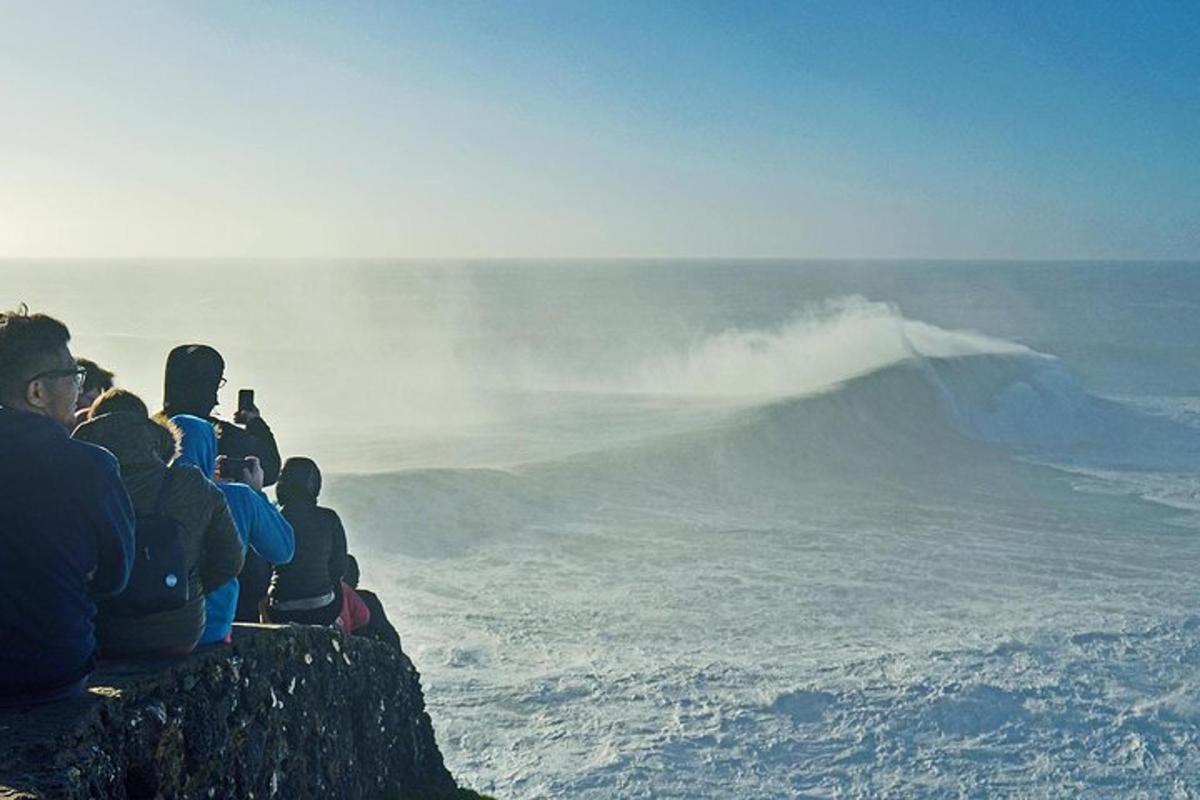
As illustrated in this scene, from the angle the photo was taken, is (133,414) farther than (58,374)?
Yes

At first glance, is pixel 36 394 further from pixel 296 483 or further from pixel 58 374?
pixel 296 483

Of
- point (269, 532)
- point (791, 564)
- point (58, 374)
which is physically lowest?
point (791, 564)

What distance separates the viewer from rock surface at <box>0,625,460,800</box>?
10.1 ft

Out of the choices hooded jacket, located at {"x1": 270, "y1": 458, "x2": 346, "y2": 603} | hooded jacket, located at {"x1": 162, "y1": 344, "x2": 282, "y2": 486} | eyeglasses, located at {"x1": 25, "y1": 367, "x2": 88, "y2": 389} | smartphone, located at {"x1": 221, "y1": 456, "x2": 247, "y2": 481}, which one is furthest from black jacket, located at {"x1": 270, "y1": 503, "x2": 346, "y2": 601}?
eyeglasses, located at {"x1": 25, "y1": 367, "x2": 88, "y2": 389}

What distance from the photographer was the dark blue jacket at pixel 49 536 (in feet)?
9.82

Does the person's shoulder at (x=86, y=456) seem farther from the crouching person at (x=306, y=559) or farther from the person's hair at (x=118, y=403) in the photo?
the crouching person at (x=306, y=559)

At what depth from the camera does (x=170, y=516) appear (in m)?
3.58

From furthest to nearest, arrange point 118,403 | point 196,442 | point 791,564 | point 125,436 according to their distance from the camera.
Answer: point 791,564 → point 196,442 → point 118,403 → point 125,436

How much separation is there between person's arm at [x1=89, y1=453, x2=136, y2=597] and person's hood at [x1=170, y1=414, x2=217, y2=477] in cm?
107

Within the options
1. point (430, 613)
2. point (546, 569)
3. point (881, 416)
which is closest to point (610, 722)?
point (430, 613)

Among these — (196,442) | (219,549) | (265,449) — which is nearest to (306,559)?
(265,449)

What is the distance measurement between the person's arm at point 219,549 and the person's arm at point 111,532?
54cm

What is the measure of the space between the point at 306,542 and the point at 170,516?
6.90 feet

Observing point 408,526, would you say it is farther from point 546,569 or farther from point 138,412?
point 138,412
